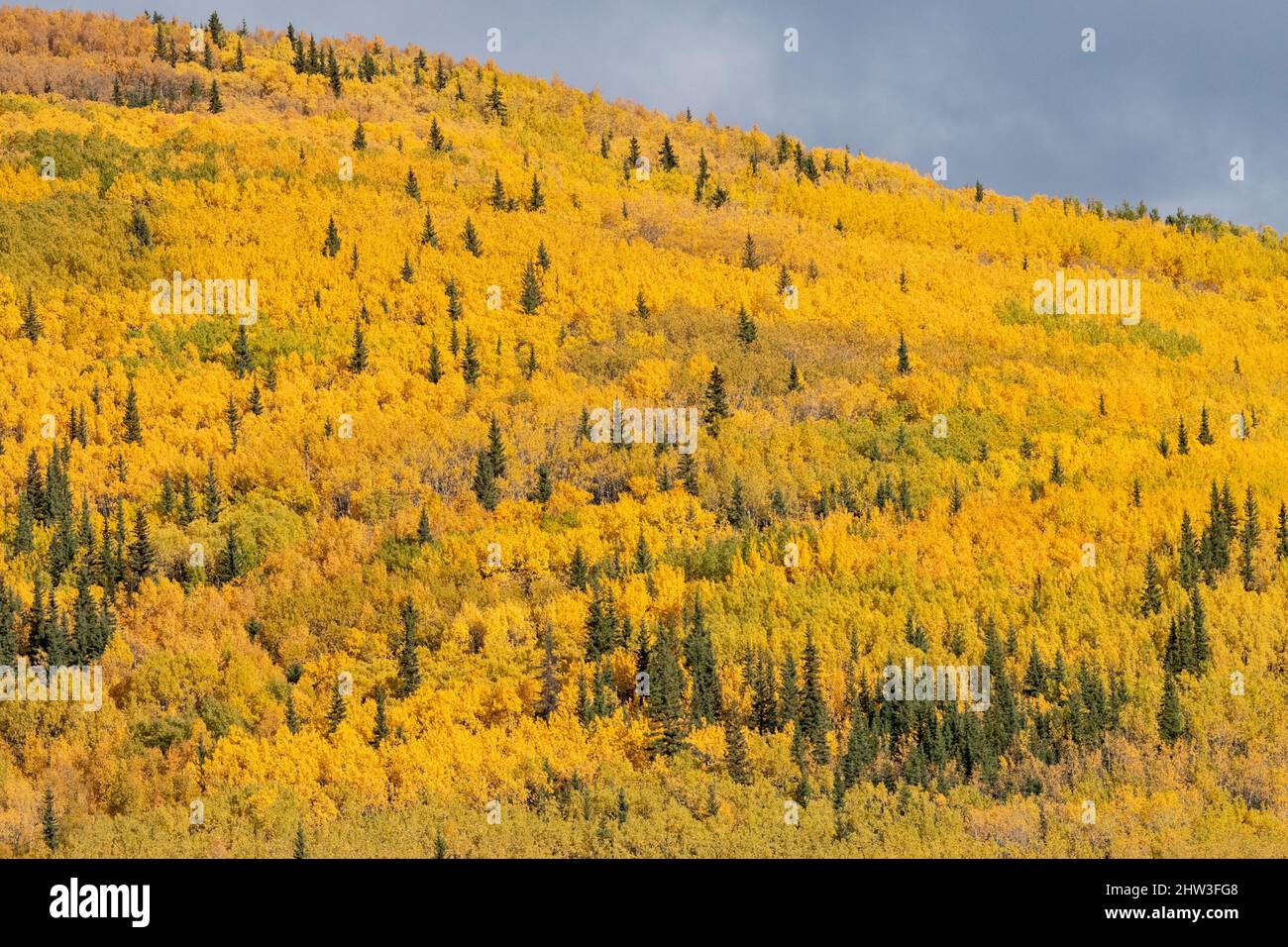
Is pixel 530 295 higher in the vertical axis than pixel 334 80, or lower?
lower

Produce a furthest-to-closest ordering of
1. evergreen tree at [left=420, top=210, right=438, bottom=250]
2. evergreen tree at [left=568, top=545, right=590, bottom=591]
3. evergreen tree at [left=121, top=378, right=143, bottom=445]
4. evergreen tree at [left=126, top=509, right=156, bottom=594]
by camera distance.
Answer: evergreen tree at [left=420, top=210, right=438, bottom=250]
evergreen tree at [left=121, top=378, right=143, bottom=445]
evergreen tree at [left=126, top=509, right=156, bottom=594]
evergreen tree at [left=568, top=545, right=590, bottom=591]

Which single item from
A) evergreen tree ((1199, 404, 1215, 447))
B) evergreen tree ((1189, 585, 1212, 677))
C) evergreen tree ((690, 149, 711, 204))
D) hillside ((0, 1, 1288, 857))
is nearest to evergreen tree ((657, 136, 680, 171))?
evergreen tree ((690, 149, 711, 204))

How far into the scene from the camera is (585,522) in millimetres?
99750

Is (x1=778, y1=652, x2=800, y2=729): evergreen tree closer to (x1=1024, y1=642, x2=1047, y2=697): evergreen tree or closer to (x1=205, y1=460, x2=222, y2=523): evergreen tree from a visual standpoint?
(x1=1024, y1=642, x2=1047, y2=697): evergreen tree

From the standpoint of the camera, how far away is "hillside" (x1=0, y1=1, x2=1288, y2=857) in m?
70.3

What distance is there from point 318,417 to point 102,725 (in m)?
40.7

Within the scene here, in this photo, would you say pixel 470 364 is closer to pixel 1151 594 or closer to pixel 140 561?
pixel 140 561

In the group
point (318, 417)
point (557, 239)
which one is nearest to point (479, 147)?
point (557, 239)

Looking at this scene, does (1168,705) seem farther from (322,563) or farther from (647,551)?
(322,563)

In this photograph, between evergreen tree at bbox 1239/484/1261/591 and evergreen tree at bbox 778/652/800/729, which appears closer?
evergreen tree at bbox 778/652/800/729

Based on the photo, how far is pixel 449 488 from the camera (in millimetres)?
107125

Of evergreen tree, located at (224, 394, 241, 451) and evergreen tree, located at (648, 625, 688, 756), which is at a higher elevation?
evergreen tree, located at (224, 394, 241, 451)

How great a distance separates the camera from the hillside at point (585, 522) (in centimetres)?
7031

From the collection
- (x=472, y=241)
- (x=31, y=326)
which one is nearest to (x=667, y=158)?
(x=472, y=241)
